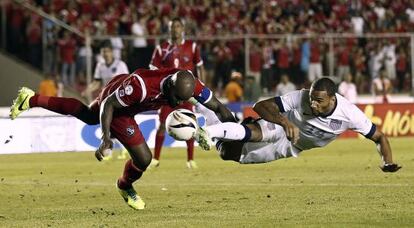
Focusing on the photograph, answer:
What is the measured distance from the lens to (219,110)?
14.1 m

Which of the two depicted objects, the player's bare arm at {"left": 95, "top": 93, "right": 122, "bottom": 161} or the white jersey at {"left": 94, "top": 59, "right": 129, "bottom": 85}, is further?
the white jersey at {"left": 94, "top": 59, "right": 129, "bottom": 85}

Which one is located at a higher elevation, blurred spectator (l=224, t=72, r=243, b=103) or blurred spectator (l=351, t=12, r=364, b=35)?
blurred spectator (l=351, t=12, r=364, b=35)

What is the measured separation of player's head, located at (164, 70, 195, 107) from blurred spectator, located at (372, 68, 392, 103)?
19315mm

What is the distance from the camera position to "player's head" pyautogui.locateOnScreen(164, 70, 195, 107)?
13.0 metres

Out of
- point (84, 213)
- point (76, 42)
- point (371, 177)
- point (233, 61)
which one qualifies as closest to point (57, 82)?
point (76, 42)

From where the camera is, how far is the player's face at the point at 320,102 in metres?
13.2

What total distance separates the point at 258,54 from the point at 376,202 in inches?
682

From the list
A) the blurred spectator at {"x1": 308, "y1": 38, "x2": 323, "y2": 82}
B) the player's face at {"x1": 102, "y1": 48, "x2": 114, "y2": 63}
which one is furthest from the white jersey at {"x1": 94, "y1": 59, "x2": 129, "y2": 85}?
the blurred spectator at {"x1": 308, "y1": 38, "x2": 323, "y2": 82}

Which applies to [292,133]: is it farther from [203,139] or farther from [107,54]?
[107,54]

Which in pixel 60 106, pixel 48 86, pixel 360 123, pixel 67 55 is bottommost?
pixel 48 86

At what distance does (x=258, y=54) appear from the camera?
31.4 metres

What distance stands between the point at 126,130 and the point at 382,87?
1902 centimetres

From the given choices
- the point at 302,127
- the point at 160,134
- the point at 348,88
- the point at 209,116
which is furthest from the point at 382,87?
the point at 302,127

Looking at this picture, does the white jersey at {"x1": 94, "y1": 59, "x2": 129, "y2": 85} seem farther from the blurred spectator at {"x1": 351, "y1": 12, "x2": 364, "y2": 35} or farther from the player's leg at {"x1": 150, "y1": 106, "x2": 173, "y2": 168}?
the blurred spectator at {"x1": 351, "y1": 12, "x2": 364, "y2": 35}
